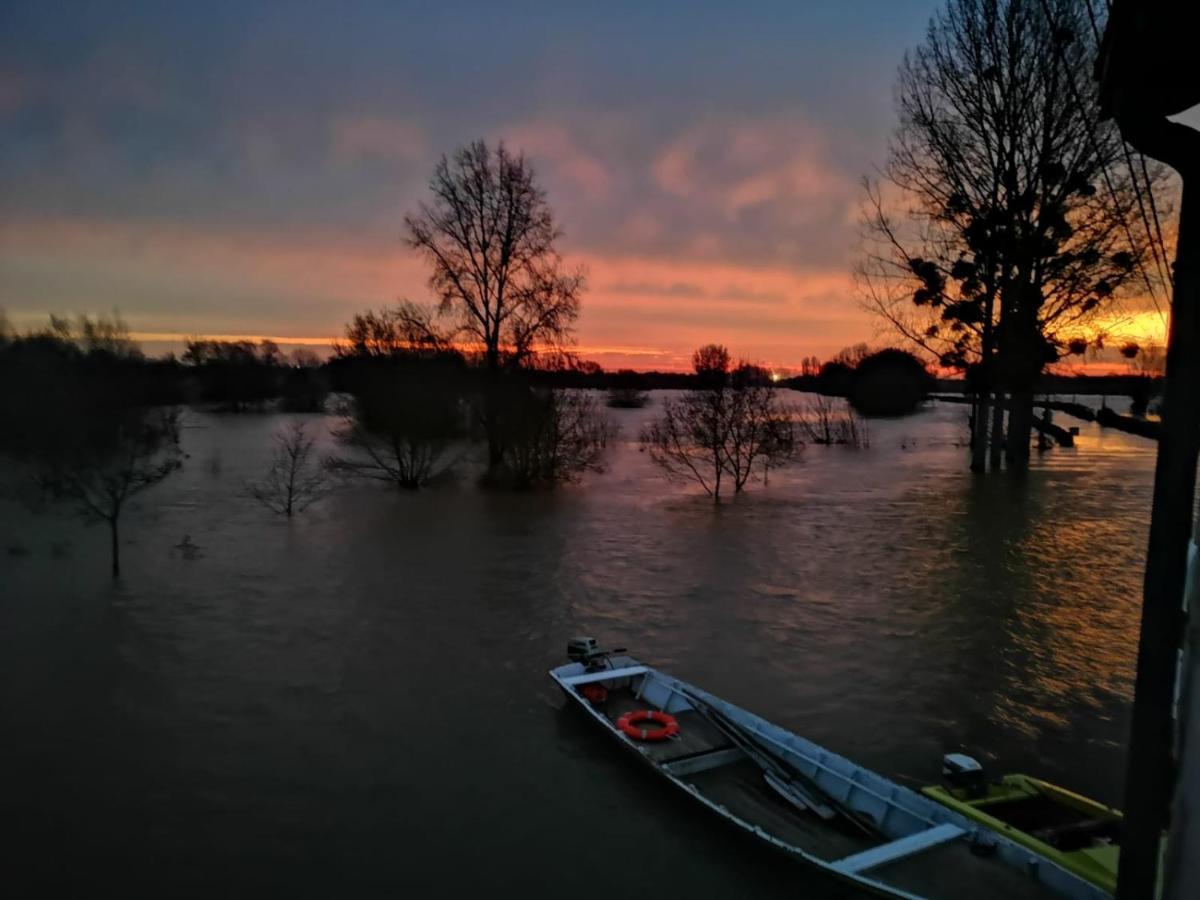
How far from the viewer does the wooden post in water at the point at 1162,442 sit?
8.30 ft

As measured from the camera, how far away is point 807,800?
6.76 meters

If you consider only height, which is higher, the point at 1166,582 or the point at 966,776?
the point at 1166,582

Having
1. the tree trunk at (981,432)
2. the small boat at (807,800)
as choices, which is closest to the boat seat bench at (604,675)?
the small boat at (807,800)

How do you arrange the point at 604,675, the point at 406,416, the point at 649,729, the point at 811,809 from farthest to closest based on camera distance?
1. the point at 406,416
2. the point at 604,675
3. the point at 649,729
4. the point at 811,809

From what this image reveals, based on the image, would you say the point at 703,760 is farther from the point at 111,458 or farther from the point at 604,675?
the point at 111,458

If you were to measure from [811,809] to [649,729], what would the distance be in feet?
6.67

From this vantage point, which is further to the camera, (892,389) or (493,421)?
(892,389)

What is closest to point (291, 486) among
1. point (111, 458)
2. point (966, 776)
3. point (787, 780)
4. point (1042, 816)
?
point (111, 458)

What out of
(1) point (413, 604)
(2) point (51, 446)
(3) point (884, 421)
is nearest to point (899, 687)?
(1) point (413, 604)

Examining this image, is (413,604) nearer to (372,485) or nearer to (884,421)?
(372,485)

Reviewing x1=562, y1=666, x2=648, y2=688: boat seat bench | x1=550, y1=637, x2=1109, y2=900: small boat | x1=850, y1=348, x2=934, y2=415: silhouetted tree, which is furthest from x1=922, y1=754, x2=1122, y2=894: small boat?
x1=850, y1=348, x2=934, y2=415: silhouetted tree

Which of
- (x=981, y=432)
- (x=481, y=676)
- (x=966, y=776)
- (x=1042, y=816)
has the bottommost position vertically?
(x=481, y=676)

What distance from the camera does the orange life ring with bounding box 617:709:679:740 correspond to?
26.5 ft

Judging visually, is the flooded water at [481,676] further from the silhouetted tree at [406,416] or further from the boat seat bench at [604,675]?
the silhouetted tree at [406,416]
